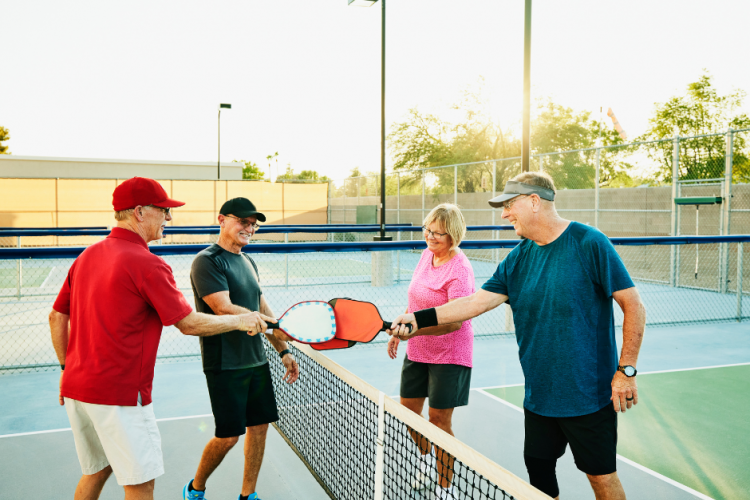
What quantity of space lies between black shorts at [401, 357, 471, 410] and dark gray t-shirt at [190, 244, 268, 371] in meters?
0.98

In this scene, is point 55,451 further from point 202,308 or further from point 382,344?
point 382,344

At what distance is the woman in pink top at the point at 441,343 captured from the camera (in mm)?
3641

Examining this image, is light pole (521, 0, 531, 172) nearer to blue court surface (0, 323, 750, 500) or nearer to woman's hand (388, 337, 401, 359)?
blue court surface (0, 323, 750, 500)

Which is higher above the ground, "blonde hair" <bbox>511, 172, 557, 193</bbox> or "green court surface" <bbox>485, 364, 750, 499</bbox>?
"blonde hair" <bbox>511, 172, 557, 193</bbox>

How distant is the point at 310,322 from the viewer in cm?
324

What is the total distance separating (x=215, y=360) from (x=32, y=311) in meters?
8.37

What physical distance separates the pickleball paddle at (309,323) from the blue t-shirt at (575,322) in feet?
3.66

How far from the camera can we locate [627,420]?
5098 mm

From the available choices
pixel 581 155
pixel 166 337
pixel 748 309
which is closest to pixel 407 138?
pixel 581 155

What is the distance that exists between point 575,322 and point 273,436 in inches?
117

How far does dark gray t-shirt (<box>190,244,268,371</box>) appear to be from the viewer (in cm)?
336

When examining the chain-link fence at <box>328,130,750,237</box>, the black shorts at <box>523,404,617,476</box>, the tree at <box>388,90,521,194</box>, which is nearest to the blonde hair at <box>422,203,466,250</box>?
the black shorts at <box>523,404,617,476</box>

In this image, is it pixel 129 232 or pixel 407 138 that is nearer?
pixel 129 232

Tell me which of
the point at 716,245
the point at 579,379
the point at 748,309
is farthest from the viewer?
the point at 716,245
